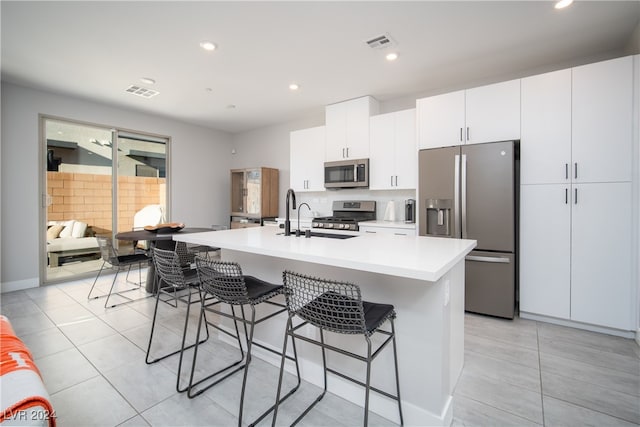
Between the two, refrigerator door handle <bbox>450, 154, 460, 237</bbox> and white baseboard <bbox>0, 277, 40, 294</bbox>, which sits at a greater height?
refrigerator door handle <bbox>450, 154, 460, 237</bbox>

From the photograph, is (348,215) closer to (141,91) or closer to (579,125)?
(579,125)

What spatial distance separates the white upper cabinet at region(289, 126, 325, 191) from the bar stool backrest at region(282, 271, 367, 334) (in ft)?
11.0

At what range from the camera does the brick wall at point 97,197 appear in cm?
429

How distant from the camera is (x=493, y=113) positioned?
10.0 ft

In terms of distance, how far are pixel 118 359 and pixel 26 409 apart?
62.1 inches

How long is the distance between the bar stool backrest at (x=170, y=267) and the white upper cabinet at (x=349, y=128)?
2954 mm

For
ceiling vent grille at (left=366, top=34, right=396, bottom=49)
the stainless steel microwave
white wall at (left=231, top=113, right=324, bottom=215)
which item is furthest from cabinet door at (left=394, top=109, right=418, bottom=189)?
white wall at (left=231, top=113, right=324, bottom=215)

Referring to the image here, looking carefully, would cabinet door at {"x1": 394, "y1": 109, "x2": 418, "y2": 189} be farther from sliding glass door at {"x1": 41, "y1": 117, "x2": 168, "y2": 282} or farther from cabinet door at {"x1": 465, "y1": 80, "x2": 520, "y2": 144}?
sliding glass door at {"x1": 41, "y1": 117, "x2": 168, "y2": 282}

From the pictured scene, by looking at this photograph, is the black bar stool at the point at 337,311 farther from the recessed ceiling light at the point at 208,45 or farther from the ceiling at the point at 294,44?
the recessed ceiling light at the point at 208,45

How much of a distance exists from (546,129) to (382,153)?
5.98 ft

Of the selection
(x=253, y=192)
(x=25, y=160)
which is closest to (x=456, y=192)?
(x=253, y=192)

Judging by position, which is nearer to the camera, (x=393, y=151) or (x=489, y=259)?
(x=489, y=259)

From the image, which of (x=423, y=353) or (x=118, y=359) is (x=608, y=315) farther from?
(x=118, y=359)

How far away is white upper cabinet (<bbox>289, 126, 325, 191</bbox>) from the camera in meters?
4.73
